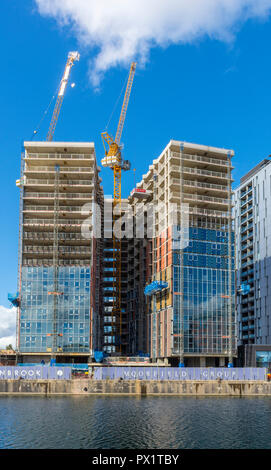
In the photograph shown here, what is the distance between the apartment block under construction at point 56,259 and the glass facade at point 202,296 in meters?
30.2

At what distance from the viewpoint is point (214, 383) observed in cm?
13512

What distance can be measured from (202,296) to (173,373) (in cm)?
5007

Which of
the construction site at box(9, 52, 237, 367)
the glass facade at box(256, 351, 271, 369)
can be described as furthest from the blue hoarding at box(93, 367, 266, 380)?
the glass facade at box(256, 351, 271, 369)

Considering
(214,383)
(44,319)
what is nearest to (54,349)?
(44,319)

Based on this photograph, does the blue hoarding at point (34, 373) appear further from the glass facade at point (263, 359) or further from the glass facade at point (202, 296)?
the glass facade at point (263, 359)

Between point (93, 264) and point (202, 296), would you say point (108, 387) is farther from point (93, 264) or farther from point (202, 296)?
point (93, 264)

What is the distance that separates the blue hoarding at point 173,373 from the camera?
13438 cm

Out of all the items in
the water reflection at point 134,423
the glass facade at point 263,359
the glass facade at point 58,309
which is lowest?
the water reflection at point 134,423

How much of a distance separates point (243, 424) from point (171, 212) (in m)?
109

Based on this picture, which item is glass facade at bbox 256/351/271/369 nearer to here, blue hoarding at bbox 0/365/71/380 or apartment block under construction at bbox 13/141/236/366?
apartment block under construction at bbox 13/141/236/366

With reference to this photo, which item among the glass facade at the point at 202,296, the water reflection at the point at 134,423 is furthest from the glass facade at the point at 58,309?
the water reflection at the point at 134,423

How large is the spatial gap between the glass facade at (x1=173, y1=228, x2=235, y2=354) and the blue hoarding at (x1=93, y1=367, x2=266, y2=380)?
40.1 m

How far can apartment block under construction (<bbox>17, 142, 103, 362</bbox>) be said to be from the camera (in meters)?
187

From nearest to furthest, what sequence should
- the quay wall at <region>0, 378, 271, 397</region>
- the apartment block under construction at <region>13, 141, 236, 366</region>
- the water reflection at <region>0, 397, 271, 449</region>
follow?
the water reflection at <region>0, 397, 271, 449</region> < the quay wall at <region>0, 378, 271, 397</region> < the apartment block under construction at <region>13, 141, 236, 366</region>
